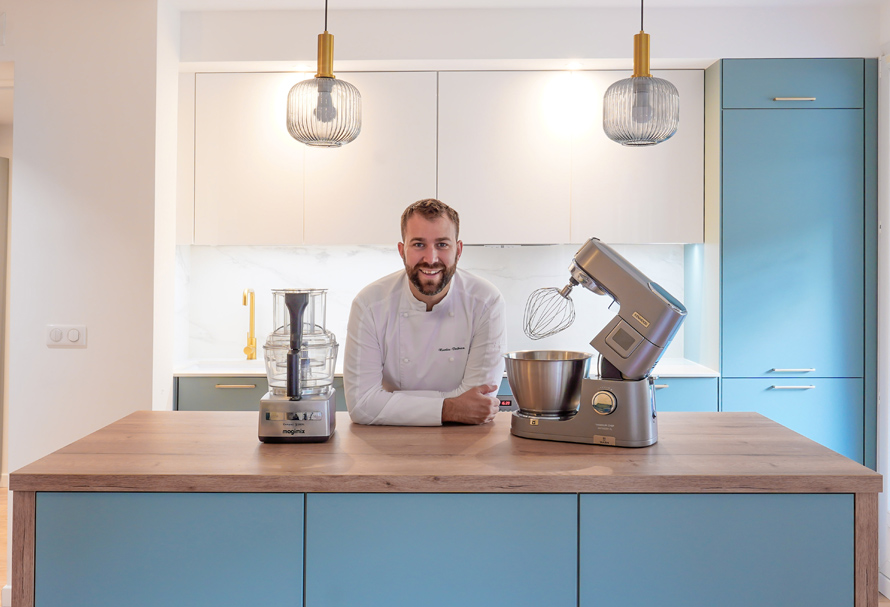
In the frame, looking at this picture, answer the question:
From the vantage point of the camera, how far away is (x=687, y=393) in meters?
3.13

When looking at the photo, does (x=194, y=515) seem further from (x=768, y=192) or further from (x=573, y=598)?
(x=768, y=192)

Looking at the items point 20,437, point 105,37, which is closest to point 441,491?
point 20,437

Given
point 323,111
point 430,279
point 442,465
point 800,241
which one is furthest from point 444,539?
point 800,241

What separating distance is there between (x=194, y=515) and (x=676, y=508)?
94 cm

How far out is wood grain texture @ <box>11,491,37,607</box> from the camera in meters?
1.32

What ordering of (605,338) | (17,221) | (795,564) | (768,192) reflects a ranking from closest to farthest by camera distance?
(795,564) < (605,338) < (17,221) < (768,192)

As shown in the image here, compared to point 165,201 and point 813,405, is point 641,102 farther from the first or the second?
point 165,201

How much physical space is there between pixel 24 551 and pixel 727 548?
1368mm

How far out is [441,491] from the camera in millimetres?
1321

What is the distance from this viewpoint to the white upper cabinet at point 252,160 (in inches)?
132

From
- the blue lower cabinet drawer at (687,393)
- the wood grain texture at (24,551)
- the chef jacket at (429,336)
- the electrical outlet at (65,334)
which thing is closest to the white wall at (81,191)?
the electrical outlet at (65,334)

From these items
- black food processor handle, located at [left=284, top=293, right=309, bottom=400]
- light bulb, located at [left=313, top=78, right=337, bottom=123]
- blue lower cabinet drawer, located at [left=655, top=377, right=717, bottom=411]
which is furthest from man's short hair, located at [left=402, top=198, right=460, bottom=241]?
blue lower cabinet drawer, located at [left=655, top=377, right=717, bottom=411]

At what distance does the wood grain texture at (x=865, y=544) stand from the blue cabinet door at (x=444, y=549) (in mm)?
550

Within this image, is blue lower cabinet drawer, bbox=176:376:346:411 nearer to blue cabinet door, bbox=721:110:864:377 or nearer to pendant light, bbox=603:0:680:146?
Result: pendant light, bbox=603:0:680:146
